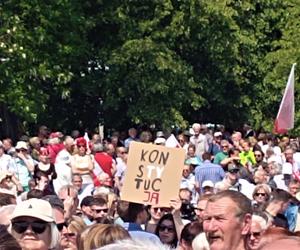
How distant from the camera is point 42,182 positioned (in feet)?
50.8

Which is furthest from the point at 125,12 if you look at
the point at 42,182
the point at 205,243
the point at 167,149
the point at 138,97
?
the point at 205,243

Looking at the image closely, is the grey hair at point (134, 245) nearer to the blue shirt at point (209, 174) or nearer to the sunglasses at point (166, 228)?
the sunglasses at point (166, 228)

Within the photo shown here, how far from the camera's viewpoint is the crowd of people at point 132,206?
6.40 m

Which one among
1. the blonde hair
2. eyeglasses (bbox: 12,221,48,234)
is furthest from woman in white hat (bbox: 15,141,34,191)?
eyeglasses (bbox: 12,221,48,234)

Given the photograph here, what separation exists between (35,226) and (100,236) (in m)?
0.50

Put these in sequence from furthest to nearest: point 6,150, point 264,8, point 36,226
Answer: point 264,8
point 6,150
point 36,226

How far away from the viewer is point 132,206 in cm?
1054

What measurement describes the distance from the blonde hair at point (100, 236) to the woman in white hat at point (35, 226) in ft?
1.18

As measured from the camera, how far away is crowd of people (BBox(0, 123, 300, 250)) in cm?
640

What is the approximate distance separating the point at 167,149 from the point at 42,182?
422cm

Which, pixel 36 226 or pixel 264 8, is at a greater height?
pixel 264 8

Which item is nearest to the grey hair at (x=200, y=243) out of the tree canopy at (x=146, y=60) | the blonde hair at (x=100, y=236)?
the blonde hair at (x=100, y=236)

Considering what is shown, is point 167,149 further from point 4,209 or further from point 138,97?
point 138,97

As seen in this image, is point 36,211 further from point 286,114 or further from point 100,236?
point 286,114
